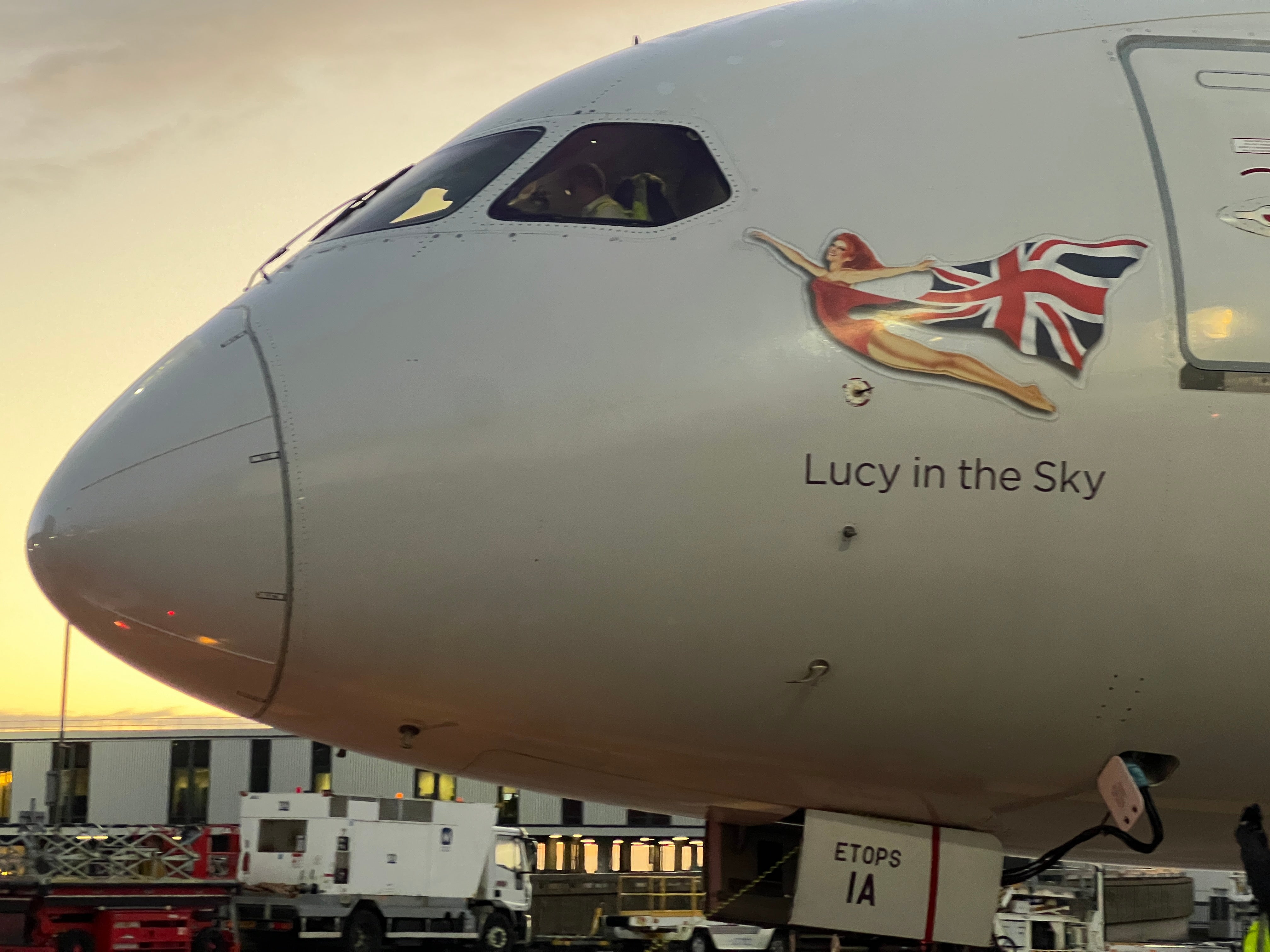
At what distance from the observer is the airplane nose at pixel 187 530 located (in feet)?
18.1

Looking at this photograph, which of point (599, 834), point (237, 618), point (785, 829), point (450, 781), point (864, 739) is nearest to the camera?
point (237, 618)

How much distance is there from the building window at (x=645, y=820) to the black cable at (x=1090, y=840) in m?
37.7

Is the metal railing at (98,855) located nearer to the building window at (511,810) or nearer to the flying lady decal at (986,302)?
the flying lady decal at (986,302)

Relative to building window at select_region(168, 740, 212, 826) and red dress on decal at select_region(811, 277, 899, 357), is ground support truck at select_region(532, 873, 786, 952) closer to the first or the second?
building window at select_region(168, 740, 212, 826)

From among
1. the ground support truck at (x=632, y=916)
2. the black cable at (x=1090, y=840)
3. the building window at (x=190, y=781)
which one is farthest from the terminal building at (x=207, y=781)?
the black cable at (x=1090, y=840)

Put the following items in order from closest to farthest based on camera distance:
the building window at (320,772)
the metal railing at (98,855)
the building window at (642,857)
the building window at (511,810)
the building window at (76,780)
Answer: the metal railing at (98,855) → the building window at (642,857) → the building window at (320,772) → the building window at (511,810) → the building window at (76,780)

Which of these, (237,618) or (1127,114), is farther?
(1127,114)

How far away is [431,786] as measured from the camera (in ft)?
151

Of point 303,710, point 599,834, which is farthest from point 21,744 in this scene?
point 303,710

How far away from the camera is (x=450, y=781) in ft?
157

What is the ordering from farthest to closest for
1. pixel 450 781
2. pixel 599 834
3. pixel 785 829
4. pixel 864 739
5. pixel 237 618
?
pixel 450 781
pixel 599 834
pixel 785 829
pixel 864 739
pixel 237 618

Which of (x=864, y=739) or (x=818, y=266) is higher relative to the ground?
(x=818, y=266)

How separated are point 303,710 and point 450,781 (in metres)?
43.1

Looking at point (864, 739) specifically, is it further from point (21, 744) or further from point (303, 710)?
point (21, 744)
